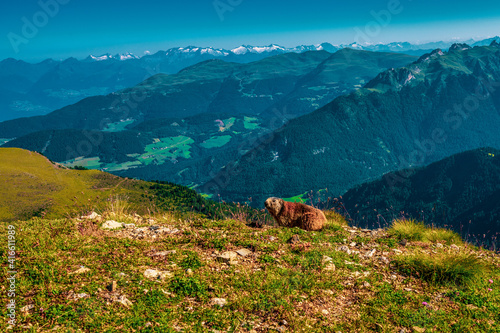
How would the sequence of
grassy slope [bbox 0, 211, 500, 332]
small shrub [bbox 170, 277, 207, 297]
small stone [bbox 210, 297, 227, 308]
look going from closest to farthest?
1. grassy slope [bbox 0, 211, 500, 332]
2. small stone [bbox 210, 297, 227, 308]
3. small shrub [bbox 170, 277, 207, 297]

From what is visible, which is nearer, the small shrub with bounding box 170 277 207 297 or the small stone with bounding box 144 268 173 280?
the small shrub with bounding box 170 277 207 297

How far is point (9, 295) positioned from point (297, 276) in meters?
7.53

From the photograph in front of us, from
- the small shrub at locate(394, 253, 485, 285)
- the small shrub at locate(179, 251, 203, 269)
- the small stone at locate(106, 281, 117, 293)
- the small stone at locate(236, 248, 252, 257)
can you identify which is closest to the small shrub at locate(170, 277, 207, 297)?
the small shrub at locate(179, 251, 203, 269)

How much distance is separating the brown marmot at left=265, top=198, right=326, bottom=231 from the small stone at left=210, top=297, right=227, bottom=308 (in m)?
7.08

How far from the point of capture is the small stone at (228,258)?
32.1ft

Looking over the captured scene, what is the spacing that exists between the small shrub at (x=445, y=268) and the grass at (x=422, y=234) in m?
2.89

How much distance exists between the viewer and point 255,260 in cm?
1004

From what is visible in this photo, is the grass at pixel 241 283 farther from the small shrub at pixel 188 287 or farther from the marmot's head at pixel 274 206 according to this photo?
the marmot's head at pixel 274 206

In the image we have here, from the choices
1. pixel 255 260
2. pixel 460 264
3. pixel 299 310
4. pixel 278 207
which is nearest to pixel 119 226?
pixel 255 260

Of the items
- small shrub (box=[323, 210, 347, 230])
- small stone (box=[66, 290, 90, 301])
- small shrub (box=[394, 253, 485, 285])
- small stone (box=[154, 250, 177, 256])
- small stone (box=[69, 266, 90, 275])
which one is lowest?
small shrub (box=[394, 253, 485, 285])

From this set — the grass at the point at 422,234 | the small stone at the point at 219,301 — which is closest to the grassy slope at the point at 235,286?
the small stone at the point at 219,301

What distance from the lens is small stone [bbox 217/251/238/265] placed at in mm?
9773

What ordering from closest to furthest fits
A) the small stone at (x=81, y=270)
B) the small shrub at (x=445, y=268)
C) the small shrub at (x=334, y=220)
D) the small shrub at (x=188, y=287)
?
the small shrub at (x=188, y=287), the small stone at (x=81, y=270), the small shrub at (x=445, y=268), the small shrub at (x=334, y=220)

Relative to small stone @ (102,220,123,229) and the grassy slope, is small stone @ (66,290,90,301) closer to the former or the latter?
the grassy slope
